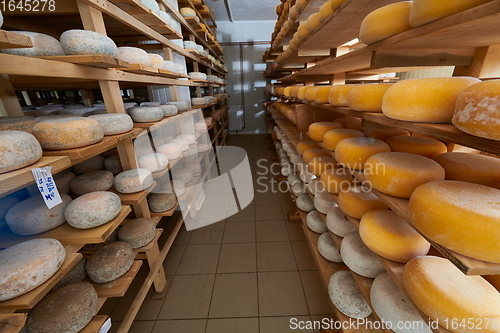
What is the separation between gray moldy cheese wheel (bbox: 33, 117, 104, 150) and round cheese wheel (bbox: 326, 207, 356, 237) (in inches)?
63.3

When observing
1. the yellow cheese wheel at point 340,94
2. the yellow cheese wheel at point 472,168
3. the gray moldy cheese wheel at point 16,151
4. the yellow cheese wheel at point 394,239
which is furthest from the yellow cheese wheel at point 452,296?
the gray moldy cheese wheel at point 16,151

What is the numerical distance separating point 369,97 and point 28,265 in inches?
61.5

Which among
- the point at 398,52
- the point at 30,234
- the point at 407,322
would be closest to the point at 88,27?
the point at 30,234

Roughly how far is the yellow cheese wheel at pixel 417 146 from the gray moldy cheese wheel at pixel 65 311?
1.80m

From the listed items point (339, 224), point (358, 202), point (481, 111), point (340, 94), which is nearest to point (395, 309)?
point (358, 202)

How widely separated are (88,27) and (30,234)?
1166 mm

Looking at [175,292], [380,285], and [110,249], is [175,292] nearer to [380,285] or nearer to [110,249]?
[110,249]

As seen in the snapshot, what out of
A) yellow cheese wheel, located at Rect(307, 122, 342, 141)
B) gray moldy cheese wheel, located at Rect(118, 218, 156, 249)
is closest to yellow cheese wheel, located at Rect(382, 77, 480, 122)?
yellow cheese wheel, located at Rect(307, 122, 342, 141)

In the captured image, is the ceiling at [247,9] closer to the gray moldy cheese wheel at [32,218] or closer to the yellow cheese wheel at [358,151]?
the yellow cheese wheel at [358,151]

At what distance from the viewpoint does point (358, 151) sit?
117cm

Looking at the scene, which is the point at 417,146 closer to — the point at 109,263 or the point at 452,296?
the point at 452,296

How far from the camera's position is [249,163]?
16.0 ft

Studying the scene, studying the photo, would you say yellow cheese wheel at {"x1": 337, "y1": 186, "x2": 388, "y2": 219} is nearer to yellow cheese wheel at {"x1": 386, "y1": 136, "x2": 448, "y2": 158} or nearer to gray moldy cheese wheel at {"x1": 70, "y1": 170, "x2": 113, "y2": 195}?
yellow cheese wheel at {"x1": 386, "y1": 136, "x2": 448, "y2": 158}

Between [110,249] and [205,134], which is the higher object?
[205,134]
